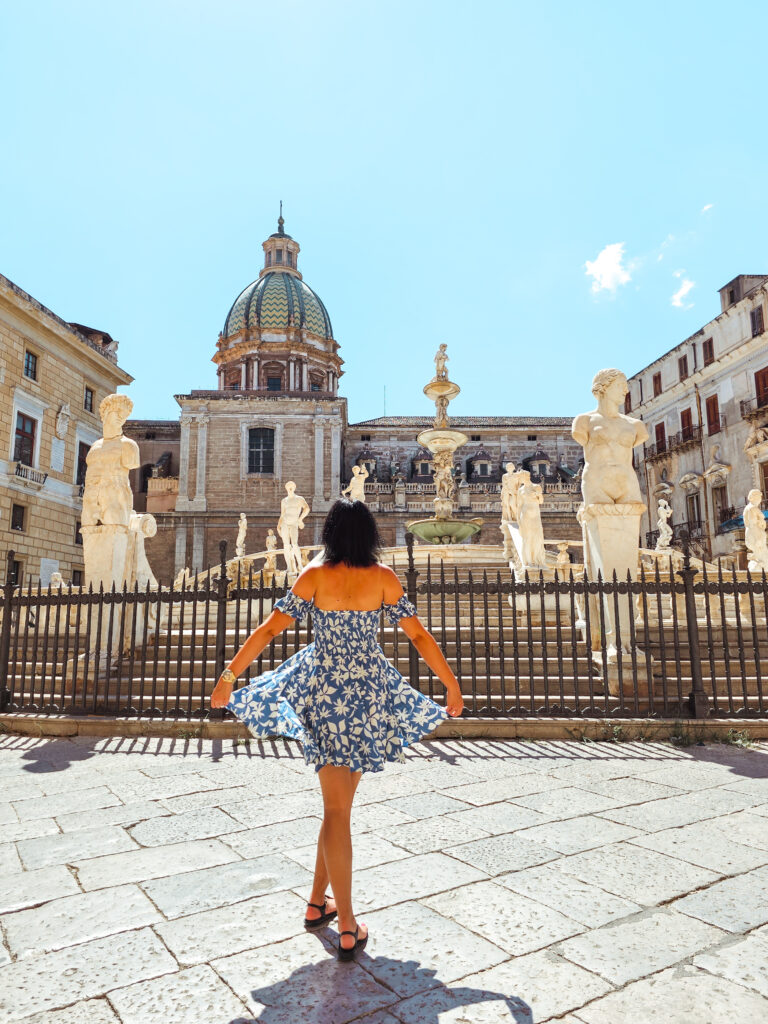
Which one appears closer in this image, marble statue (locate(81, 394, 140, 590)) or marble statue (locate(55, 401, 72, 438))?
marble statue (locate(81, 394, 140, 590))

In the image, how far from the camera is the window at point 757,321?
1120 inches

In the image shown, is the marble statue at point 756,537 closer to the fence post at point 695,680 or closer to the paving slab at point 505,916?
the fence post at point 695,680

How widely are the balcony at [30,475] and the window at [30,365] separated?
3464mm

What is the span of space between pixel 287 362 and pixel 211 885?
149ft

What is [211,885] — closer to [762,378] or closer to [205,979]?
[205,979]

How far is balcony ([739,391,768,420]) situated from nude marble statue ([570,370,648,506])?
23317 mm

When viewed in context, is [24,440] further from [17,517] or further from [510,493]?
[510,493]

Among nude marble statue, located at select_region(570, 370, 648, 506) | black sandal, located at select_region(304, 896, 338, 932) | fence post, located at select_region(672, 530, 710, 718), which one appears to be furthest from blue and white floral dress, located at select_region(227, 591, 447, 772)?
nude marble statue, located at select_region(570, 370, 648, 506)

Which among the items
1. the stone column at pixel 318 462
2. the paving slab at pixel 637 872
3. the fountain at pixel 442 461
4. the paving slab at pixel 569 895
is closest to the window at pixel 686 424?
the stone column at pixel 318 462

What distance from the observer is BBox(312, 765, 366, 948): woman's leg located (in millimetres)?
Result: 2406

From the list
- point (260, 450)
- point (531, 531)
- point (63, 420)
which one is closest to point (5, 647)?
point (531, 531)

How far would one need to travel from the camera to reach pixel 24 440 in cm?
2458

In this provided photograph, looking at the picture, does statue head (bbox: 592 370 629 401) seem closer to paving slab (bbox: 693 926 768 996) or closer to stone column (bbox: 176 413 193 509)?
paving slab (bbox: 693 926 768 996)

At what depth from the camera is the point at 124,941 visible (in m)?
2.54
